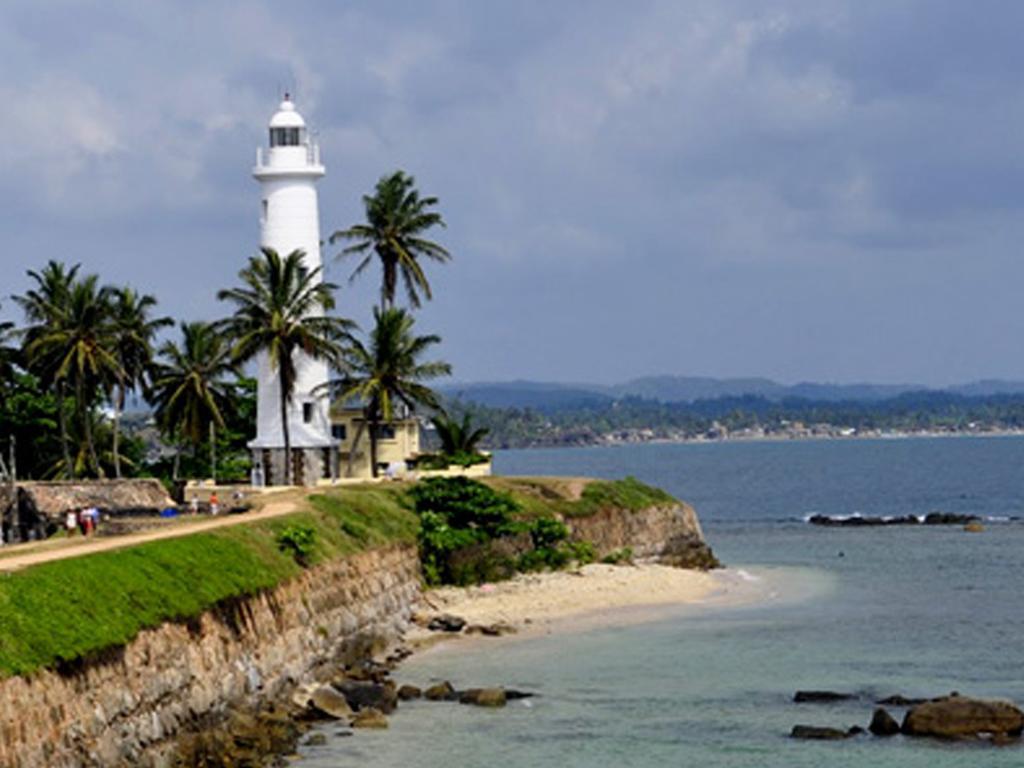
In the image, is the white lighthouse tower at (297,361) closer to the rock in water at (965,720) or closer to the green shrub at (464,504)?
the green shrub at (464,504)

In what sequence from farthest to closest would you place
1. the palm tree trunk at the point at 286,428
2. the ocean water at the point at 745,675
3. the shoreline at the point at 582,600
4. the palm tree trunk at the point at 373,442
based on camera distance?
the palm tree trunk at the point at 373,442, the palm tree trunk at the point at 286,428, the shoreline at the point at 582,600, the ocean water at the point at 745,675

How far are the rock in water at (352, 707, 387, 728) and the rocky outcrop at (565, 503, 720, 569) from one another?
95.8ft

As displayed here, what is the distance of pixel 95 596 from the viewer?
39.1 meters

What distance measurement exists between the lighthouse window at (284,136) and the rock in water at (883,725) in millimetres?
41087

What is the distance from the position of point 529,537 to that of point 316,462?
10.9m

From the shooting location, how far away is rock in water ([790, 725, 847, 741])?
42.0 metres

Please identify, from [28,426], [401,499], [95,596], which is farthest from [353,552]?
[28,426]

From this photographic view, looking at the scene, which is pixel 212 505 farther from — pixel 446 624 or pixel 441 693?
pixel 441 693

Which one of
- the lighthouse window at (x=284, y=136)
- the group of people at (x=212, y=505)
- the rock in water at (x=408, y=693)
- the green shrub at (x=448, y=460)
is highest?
the lighthouse window at (x=284, y=136)

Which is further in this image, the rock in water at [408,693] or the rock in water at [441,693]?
the rock in water at [408,693]

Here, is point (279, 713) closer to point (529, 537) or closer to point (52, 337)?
point (529, 537)

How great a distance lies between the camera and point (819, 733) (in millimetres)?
42094

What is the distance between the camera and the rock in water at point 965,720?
4219 centimetres

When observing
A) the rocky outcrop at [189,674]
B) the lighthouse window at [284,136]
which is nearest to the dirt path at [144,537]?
the rocky outcrop at [189,674]
